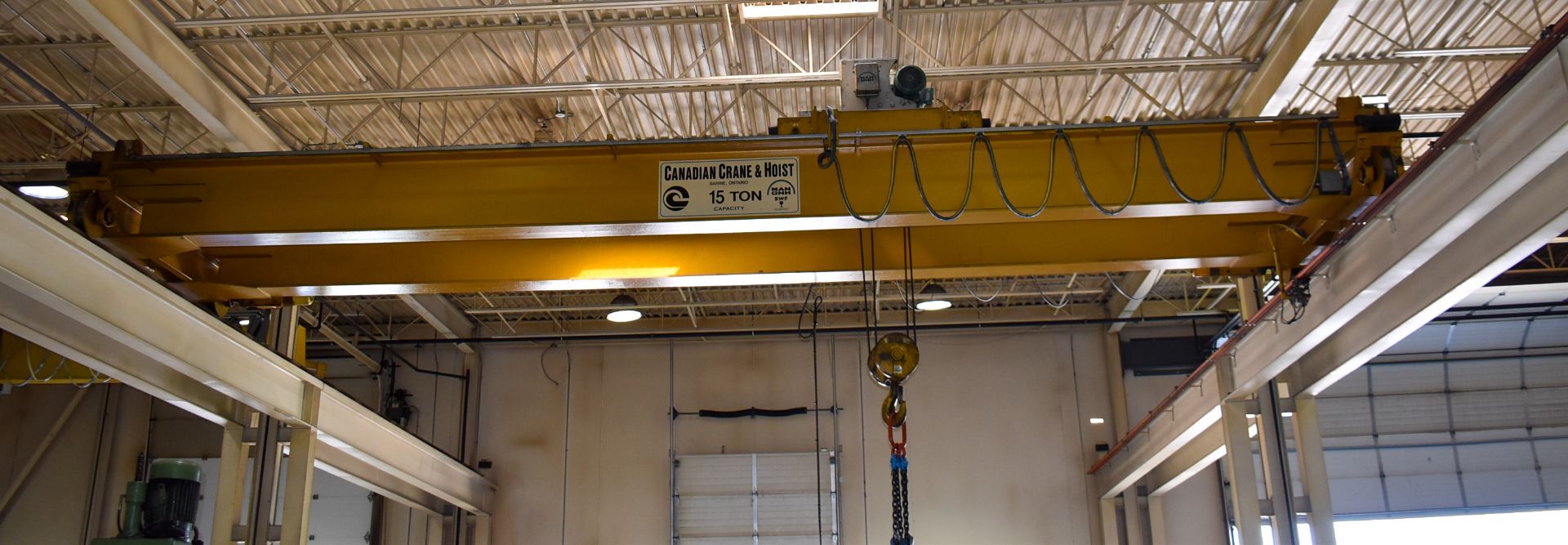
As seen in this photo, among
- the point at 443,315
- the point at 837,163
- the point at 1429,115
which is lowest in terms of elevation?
the point at 837,163

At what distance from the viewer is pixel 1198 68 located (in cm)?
1163

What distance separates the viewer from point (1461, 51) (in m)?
11.2

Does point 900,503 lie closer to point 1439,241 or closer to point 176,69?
point 1439,241

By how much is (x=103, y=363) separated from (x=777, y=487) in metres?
11.6

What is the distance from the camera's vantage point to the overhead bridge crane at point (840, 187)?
7.11 meters

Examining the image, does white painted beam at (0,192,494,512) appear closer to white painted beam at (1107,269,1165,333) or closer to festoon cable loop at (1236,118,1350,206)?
festoon cable loop at (1236,118,1350,206)

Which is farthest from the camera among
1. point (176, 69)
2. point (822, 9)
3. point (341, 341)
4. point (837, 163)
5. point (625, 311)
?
point (341, 341)

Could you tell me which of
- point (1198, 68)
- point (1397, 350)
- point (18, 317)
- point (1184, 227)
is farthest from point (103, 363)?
point (1397, 350)

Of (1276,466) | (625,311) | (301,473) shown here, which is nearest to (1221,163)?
(1276,466)

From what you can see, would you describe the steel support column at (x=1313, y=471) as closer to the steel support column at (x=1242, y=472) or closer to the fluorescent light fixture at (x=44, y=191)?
the steel support column at (x=1242, y=472)

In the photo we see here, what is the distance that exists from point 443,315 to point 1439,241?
50.5 ft

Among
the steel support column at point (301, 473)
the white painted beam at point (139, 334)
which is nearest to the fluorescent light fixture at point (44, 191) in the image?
the white painted beam at point (139, 334)

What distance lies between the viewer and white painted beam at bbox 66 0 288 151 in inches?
382

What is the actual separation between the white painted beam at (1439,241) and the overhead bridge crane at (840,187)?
0.35 metres
